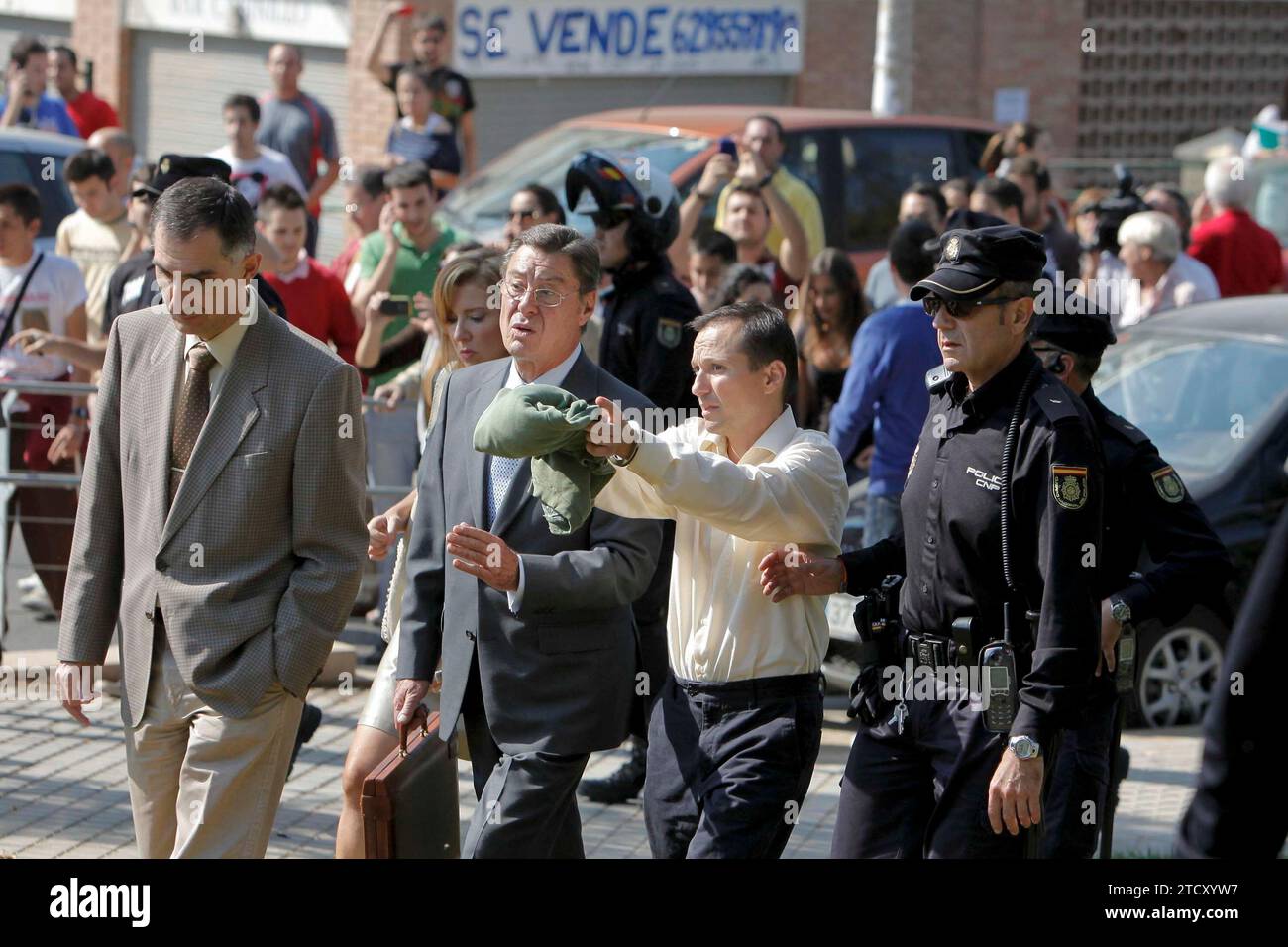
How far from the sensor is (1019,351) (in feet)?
15.2

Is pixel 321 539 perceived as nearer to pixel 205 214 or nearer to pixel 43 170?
pixel 205 214

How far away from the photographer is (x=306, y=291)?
30.2ft

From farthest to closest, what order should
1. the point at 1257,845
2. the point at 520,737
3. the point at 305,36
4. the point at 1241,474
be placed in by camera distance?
the point at 305,36 < the point at 1241,474 < the point at 520,737 < the point at 1257,845

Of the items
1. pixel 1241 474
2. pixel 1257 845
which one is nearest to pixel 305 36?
pixel 1241 474

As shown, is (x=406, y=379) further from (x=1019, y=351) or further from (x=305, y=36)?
(x=305, y=36)

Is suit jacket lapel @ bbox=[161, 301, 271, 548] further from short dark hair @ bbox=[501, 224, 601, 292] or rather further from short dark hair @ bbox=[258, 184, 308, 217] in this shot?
short dark hair @ bbox=[258, 184, 308, 217]

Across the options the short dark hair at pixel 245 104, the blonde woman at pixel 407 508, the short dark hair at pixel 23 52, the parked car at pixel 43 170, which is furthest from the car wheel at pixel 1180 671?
the short dark hair at pixel 23 52

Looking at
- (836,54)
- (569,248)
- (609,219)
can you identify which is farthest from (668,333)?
(836,54)

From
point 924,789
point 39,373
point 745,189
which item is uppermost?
point 745,189

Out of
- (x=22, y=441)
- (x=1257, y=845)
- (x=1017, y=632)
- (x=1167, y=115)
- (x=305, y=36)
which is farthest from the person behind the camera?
(x=1167, y=115)

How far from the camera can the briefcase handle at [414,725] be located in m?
5.03

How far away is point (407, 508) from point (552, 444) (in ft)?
5.80

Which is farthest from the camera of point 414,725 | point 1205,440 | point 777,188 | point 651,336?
point 777,188
